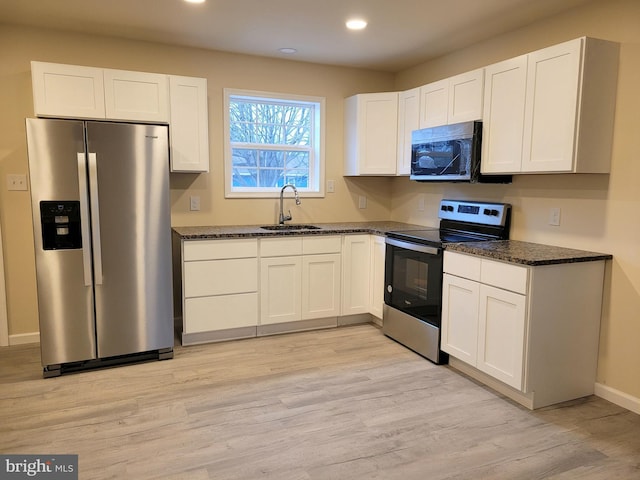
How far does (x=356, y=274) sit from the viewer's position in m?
4.10

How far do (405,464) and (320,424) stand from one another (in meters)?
0.53

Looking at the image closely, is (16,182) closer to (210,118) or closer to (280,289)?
(210,118)

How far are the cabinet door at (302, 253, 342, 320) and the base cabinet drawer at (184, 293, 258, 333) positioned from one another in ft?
1.49

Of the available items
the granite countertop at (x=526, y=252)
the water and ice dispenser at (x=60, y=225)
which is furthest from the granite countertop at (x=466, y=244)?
the water and ice dispenser at (x=60, y=225)

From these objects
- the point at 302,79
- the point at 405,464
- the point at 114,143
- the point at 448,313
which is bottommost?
the point at 405,464

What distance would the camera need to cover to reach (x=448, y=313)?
3145 millimetres

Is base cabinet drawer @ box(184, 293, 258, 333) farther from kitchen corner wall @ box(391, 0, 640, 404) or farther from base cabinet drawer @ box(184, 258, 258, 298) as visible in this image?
kitchen corner wall @ box(391, 0, 640, 404)

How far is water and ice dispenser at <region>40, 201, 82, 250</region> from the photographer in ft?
9.39

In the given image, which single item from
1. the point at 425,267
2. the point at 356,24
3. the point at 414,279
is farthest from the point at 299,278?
the point at 356,24

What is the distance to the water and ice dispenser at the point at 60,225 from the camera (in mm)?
2861

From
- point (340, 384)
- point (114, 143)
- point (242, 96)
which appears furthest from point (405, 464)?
point (242, 96)

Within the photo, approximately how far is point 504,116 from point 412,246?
1.09 m

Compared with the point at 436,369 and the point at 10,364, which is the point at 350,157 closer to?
the point at 436,369

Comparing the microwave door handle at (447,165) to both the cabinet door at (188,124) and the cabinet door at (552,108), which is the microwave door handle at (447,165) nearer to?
the cabinet door at (552,108)
